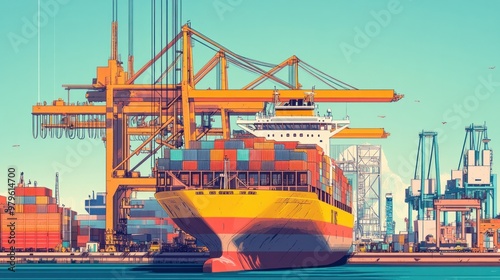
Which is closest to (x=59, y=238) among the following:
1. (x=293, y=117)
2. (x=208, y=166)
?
(x=293, y=117)

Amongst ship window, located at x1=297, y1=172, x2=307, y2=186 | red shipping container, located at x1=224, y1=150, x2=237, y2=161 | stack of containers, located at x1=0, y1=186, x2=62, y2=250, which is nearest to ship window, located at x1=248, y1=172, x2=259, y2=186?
red shipping container, located at x1=224, y1=150, x2=237, y2=161

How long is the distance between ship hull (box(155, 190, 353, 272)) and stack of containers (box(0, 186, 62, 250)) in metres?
40.8

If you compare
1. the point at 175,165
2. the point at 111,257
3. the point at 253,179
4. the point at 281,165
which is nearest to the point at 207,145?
the point at 175,165

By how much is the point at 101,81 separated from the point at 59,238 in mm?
19478

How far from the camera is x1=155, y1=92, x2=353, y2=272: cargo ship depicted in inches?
3214

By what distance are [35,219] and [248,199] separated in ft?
165

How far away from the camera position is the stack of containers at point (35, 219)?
12612cm

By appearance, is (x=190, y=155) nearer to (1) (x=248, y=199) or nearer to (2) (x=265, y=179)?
(2) (x=265, y=179)

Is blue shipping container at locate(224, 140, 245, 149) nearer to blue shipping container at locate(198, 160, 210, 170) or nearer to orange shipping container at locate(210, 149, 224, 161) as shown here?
orange shipping container at locate(210, 149, 224, 161)

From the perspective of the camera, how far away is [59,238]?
423 ft

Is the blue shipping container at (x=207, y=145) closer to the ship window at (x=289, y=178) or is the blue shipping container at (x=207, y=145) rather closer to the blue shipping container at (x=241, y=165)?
the blue shipping container at (x=241, y=165)

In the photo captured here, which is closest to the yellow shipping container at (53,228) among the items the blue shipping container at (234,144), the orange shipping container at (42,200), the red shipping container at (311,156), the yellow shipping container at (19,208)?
the orange shipping container at (42,200)

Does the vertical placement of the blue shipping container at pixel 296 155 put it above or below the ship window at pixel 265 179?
above

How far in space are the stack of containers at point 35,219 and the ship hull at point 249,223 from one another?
4075 cm
